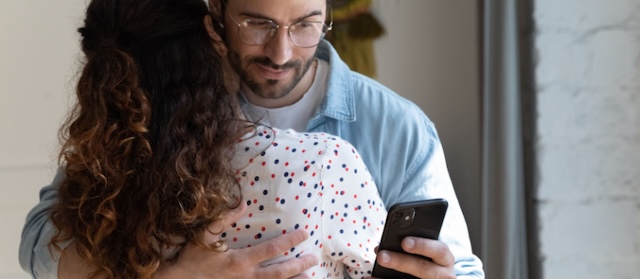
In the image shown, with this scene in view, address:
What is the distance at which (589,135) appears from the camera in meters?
2.14

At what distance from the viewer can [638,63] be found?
2.11 meters

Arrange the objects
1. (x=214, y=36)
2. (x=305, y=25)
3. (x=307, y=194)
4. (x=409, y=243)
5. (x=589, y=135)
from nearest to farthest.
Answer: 1. (x=307, y=194)
2. (x=409, y=243)
3. (x=214, y=36)
4. (x=305, y=25)
5. (x=589, y=135)

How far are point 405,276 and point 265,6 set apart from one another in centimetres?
50

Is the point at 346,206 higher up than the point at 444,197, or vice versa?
the point at 346,206

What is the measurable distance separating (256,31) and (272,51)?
0.15ft

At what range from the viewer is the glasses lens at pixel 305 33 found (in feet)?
4.86

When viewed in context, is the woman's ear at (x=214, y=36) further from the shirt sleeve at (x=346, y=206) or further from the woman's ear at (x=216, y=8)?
the shirt sleeve at (x=346, y=206)

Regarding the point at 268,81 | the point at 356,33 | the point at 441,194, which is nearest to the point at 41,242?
the point at 268,81

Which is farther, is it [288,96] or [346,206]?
[288,96]

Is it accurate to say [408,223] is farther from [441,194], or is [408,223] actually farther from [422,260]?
[441,194]

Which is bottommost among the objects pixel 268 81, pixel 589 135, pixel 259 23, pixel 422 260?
pixel 589 135

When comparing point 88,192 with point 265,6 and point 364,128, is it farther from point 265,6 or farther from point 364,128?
point 364,128

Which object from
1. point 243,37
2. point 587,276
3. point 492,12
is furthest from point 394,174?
point 587,276

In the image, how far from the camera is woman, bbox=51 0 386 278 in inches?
46.2
